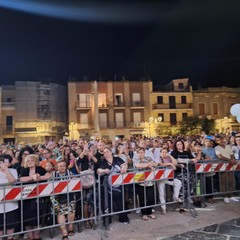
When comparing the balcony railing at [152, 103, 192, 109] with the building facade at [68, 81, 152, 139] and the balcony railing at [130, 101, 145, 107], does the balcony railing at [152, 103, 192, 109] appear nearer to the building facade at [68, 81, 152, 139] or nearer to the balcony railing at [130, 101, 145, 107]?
the building facade at [68, 81, 152, 139]

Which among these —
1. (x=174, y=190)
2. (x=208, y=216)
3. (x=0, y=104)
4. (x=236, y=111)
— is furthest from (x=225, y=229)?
(x=0, y=104)

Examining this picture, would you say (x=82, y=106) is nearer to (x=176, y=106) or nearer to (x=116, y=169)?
(x=176, y=106)

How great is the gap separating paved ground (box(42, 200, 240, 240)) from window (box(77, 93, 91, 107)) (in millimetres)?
35426

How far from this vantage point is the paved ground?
4.99 meters

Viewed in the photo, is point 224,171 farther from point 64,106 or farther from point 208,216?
point 64,106

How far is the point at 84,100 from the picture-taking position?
136ft

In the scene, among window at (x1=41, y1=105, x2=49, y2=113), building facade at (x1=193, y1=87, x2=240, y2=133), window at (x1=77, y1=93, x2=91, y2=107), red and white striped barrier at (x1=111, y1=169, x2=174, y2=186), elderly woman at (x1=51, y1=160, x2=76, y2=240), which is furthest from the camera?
building facade at (x1=193, y1=87, x2=240, y2=133)

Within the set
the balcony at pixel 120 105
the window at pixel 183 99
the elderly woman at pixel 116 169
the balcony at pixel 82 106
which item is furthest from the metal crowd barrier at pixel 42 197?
the window at pixel 183 99

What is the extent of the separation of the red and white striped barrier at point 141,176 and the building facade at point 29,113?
Result: 1380 inches

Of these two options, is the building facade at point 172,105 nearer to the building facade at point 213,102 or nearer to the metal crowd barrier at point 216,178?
the building facade at point 213,102

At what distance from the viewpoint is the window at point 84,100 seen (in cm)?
4119

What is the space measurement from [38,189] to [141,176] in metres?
2.11

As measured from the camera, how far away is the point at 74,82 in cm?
4125

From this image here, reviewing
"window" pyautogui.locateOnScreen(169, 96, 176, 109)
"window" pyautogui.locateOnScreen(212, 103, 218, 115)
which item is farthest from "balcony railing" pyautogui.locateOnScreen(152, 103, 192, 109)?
"window" pyautogui.locateOnScreen(212, 103, 218, 115)
